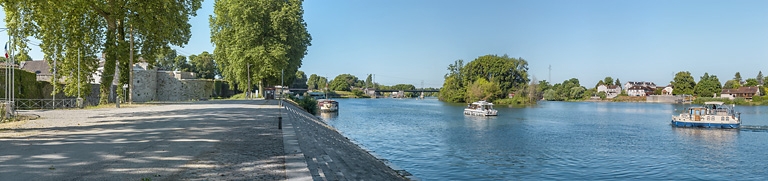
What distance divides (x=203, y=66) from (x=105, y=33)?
72140 mm

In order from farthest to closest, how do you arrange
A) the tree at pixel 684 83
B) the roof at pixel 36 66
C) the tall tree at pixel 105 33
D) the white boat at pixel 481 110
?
the tree at pixel 684 83, the roof at pixel 36 66, the white boat at pixel 481 110, the tall tree at pixel 105 33

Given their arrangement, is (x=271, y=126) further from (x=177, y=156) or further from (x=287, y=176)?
(x=287, y=176)

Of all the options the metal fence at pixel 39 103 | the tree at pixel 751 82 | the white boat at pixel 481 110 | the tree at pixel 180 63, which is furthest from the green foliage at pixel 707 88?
the metal fence at pixel 39 103

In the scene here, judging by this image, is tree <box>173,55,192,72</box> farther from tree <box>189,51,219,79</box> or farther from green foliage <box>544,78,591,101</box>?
green foliage <box>544,78,591,101</box>

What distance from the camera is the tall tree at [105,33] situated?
1246 inches

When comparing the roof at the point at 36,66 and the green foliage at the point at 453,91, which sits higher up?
the roof at the point at 36,66

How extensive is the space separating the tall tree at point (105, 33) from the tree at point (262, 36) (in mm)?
10765

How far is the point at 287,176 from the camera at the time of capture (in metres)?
8.30

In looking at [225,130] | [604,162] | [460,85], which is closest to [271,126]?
[225,130]

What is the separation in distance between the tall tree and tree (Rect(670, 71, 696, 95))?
5149 inches

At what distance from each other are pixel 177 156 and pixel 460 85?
110374mm

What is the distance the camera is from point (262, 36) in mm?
50125

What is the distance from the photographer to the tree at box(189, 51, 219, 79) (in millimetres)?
104725

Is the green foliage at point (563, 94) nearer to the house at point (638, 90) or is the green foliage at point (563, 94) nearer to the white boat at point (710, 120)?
the house at point (638, 90)
